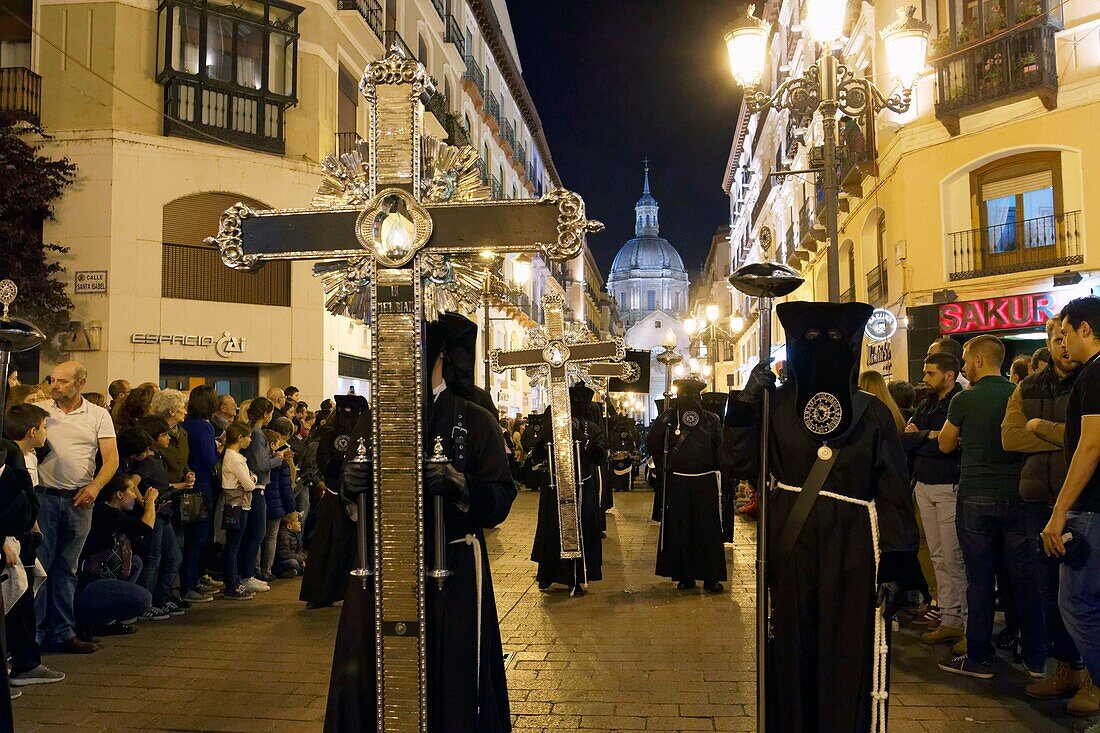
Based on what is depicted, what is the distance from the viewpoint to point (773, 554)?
4.46 m

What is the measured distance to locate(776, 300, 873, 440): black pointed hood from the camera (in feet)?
14.3

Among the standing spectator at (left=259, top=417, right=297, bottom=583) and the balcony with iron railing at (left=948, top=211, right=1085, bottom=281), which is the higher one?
the balcony with iron railing at (left=948, top=211, right=1085, bottom=281)

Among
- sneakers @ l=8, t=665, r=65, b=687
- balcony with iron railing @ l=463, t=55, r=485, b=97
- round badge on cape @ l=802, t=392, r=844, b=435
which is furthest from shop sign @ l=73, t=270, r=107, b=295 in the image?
balcony with iron railing @ l=463, t=55, r=485, b=97

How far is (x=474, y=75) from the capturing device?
3419 cm

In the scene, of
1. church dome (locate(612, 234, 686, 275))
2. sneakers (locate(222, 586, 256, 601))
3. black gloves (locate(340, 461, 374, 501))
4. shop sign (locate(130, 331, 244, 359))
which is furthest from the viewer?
church dome (locate(612, 234, 686, 275))

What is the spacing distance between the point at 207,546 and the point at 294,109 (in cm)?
1280

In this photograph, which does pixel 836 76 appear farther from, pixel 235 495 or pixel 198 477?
pixel 198 477

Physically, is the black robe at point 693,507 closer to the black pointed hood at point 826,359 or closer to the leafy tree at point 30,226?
the black pointed hood at point 826,359

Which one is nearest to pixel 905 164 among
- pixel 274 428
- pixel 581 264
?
pixel 274 428

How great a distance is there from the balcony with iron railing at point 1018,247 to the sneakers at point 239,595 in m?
14.1

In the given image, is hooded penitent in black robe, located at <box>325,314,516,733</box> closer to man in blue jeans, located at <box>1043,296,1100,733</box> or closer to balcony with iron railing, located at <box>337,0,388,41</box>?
man in blue jeans, located at <box>1043,296,1100,733</box>

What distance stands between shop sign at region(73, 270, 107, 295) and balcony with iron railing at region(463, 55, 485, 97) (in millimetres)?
18125

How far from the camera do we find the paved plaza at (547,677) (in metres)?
Result: 5.20

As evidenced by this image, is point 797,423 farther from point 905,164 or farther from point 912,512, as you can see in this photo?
point 905,164
